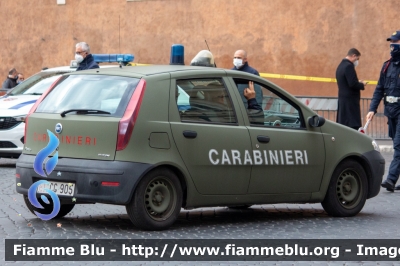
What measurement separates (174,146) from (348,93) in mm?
6601

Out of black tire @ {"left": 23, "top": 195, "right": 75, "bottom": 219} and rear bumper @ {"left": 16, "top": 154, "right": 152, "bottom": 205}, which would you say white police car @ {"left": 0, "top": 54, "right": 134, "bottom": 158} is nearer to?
black tire @ {"left": 23, "top": 195, "right": 75, "bottom": 219}

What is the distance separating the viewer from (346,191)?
10078 mm

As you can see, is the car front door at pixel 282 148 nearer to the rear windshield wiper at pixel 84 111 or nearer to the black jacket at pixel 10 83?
the rear windshield wiper at pixel 84 111

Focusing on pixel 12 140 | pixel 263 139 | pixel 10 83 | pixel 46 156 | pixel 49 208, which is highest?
pixel 263 139

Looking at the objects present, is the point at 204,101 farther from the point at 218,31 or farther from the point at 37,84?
the point at 218,31

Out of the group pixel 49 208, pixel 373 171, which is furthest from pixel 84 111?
pixel 373 171

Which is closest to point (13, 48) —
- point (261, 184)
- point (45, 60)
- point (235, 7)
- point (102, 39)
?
point (45, 60)

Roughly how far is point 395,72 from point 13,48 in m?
24.2

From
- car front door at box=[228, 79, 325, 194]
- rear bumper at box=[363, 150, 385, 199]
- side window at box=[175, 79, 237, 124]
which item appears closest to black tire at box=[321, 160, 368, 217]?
rear bumper at box=[363, 150, 385, 199]

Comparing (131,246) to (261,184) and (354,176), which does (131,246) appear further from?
(354,176)

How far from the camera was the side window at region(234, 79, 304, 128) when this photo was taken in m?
9.41

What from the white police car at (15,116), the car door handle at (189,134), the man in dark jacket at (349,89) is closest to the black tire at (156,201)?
the car door handle at (189,134)

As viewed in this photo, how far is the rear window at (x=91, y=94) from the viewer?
864 centimetres

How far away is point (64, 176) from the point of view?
858 centimetres
